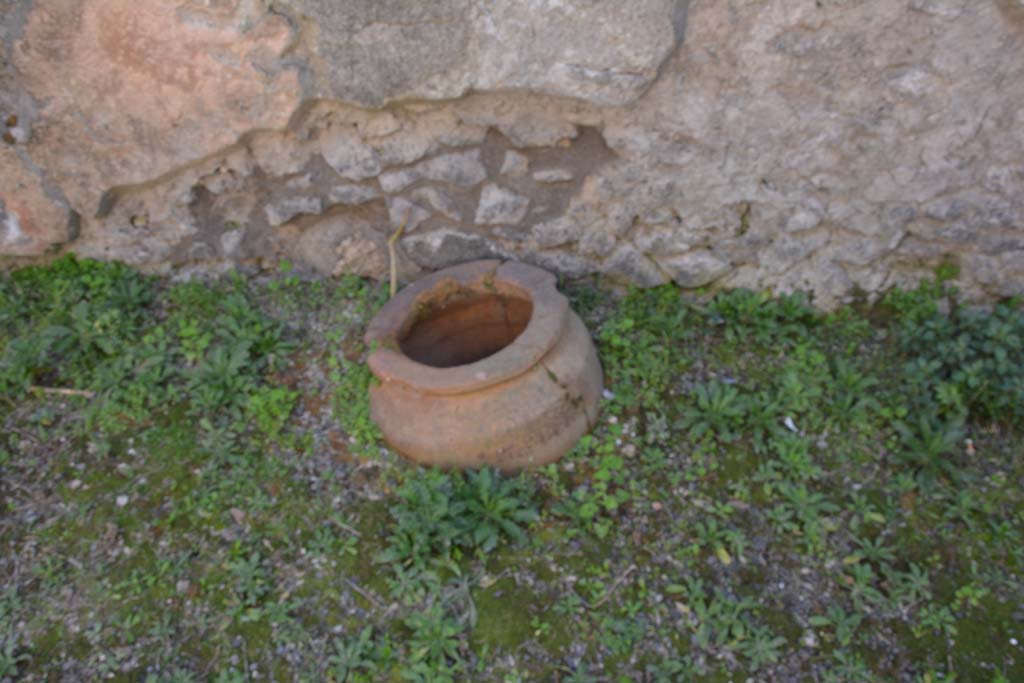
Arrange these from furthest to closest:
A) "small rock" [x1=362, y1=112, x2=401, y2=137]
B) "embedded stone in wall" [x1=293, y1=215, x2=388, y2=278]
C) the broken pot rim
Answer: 1. "embedded stone in wall" [x1=293, y1=215, x2=388, y2=278]
2. "small rock" [x1=362, y1=112, x2=401, y2=137]
3. the broken pot rim

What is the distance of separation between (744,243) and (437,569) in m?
1.86

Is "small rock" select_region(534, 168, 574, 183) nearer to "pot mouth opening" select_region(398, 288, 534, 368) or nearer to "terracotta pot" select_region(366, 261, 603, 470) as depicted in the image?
"terracotta pot" select_region(366, 261, 603, 470)

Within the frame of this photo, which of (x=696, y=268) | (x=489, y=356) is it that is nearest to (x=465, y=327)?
(x=489, y=356)

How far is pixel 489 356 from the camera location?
2879 millimetres

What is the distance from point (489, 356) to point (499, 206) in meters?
0.70

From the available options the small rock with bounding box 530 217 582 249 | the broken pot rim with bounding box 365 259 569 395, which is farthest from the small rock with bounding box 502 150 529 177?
the broken pot rim with bounding box 365 259 569 395

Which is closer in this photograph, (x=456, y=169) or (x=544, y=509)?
(x=544, y=509)

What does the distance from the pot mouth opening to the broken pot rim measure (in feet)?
0.18

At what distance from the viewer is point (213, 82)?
9.22 feet

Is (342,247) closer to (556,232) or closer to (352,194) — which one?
(352,194)

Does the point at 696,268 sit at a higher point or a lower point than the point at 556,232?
lower

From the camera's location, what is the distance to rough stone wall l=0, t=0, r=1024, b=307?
2588mm

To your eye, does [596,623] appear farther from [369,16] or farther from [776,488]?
[369,16]

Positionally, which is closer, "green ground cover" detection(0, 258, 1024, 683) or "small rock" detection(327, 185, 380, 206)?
"green ground cover" detection(0, 258, 1024, 683)
